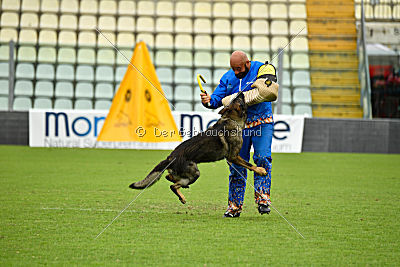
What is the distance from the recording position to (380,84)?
19922mm

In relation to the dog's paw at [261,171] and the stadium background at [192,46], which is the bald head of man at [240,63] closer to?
the dog's paw at [261,171]

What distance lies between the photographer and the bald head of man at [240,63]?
6301 millimetres

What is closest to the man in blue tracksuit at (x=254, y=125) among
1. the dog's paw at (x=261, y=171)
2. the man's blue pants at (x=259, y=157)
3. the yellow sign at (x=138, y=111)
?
the man's blue pants at (x=259, y=157)

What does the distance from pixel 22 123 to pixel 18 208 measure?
1067 cm

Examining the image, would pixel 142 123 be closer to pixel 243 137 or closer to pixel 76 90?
pixel 76 90

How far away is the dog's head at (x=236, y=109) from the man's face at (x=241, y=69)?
35cm

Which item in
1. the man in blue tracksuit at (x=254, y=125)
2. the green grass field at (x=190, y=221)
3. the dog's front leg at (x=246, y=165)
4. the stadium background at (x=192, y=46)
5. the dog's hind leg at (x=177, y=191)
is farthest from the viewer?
the stadium background at (x=192, y=46)

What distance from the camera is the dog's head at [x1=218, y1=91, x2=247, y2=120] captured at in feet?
20.1

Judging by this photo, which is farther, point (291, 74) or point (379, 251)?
point (291, 74)

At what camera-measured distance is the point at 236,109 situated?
20.1 feet

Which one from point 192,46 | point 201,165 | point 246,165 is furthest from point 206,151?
point 192,46

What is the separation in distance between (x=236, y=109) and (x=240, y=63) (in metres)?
0.52

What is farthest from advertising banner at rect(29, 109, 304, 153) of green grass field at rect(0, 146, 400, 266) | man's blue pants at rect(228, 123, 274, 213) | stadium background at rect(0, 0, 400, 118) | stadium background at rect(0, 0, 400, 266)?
man's blue pants at rect(228, 123, 274, 213)

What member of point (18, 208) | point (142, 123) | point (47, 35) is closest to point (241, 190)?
point (18, 208)
